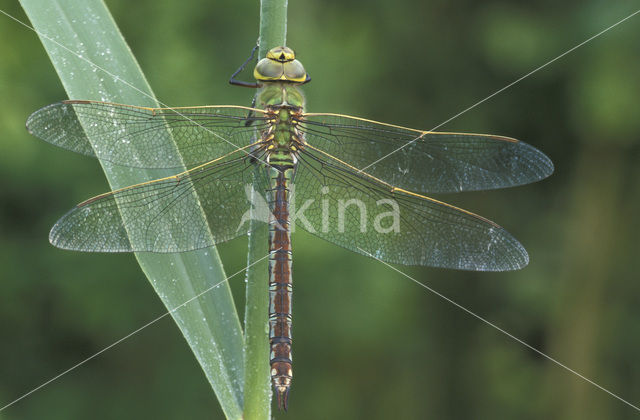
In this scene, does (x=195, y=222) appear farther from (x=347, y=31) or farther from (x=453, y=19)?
(x=453, y=19)

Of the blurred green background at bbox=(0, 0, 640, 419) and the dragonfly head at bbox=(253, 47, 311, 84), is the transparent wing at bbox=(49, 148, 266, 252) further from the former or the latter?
the blurred green background at bbox=(0, 0, 640, 419)

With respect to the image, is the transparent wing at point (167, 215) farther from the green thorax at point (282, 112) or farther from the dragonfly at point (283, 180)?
the green thorax at point (282, 112)

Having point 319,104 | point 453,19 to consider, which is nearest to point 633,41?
point 453,19

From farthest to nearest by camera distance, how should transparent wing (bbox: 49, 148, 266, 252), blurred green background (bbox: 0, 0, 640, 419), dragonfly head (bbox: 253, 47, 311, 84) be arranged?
blurred green background (bbox: 0, 0, 640, 419) → dragonfly head (bbox: 253, 47, 311, 84) → transparent wing (bbox: 49, 148, 266, 252)

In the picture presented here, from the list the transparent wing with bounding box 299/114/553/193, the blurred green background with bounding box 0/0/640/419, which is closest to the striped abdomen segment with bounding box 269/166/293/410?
the transparent wing with bounding box 299/114/553/193

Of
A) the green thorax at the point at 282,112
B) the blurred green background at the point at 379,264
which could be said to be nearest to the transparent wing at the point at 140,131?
the green thorax at the point at 282,112

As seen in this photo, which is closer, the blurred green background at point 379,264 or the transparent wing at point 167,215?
the transparent wing at point 167,215
